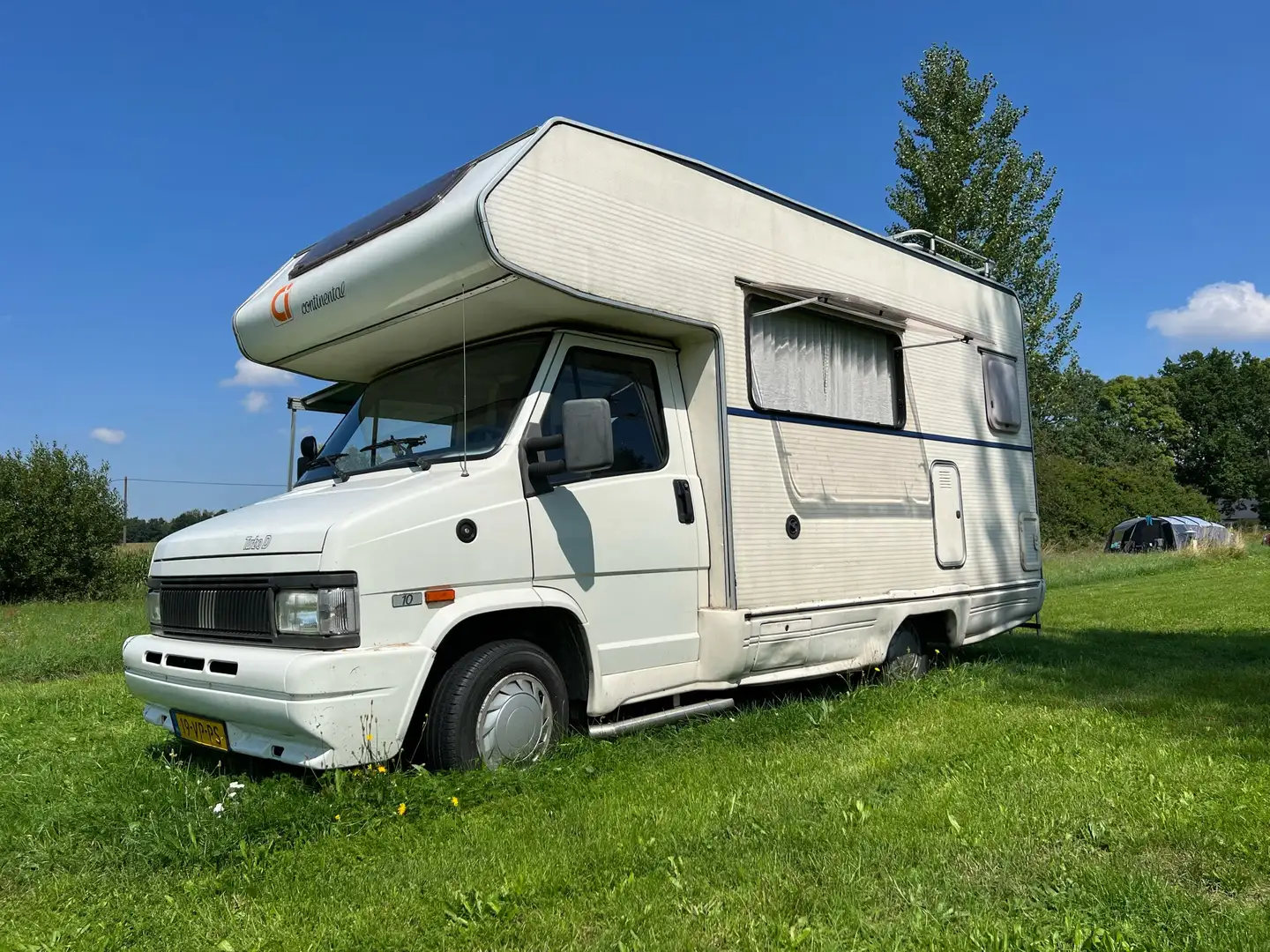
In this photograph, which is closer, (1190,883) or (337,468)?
(1190,883)

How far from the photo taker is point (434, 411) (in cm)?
534

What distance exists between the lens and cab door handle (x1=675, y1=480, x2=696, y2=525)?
216 inches

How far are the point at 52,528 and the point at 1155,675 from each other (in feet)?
81.5

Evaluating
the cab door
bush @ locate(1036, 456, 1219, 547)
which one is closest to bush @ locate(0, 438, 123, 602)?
the cab door

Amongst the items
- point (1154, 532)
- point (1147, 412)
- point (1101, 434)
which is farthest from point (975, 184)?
point (1147, 412)

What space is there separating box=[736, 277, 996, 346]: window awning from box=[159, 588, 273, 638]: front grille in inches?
135

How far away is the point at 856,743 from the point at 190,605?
3.52 m

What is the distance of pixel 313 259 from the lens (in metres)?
5.76

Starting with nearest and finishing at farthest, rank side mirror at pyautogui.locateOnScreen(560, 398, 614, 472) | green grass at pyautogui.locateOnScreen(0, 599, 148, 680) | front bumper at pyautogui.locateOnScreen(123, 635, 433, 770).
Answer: front bumper at pyautogui.locateOnScreen(123, 635, 433, 770), side mirror at pyautogui.locateOnScreen(560, 398, 614, 472), green grass at pyautogui.locateOnScreen(0, 599, 148, 680)

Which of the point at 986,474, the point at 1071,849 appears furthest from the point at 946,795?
Answer: the point at 986,474

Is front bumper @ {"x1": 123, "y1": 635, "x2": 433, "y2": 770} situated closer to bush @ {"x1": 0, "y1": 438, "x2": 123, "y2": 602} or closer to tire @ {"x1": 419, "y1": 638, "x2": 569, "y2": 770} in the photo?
tire @ {"x1": 419, "y1": 638, "x2": 569, "y2": 770}

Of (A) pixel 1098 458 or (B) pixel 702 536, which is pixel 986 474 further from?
(A) pixel 1098 458

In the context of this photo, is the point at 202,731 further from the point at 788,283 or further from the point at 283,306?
the point at 788,283

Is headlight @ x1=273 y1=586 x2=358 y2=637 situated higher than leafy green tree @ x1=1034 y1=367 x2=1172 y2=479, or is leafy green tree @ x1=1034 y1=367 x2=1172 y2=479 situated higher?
leafy green tree @ x1=1034 y1=367 x2=1172 y2=479
